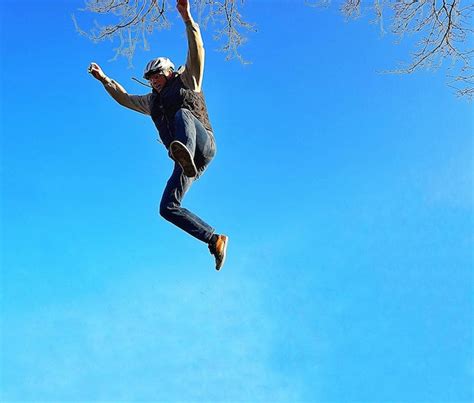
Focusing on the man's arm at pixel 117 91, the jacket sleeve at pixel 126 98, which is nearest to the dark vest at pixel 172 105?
the jacket sleeve at pixel 126 98

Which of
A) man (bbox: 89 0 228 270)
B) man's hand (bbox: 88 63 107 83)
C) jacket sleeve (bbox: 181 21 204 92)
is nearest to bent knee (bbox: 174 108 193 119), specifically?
man (bbox: 89 0 228 270)

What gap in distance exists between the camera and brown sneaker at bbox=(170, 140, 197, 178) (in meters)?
3.52

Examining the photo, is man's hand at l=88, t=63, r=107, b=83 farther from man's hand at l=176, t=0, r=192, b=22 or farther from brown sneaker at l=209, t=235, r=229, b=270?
brown sneaker at l=209, t=235, r=229, b=270

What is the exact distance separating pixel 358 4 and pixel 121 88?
242 centimetres

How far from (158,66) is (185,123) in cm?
57

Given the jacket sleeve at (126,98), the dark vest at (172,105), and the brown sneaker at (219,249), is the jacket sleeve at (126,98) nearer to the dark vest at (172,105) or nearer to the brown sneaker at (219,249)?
the dark vest at (172,105)

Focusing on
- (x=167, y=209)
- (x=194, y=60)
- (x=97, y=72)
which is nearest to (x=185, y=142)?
(x=167, y=209)

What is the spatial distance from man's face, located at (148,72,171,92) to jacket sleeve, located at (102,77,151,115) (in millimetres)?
249

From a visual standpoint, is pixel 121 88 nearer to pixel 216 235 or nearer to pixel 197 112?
pixel 197 112

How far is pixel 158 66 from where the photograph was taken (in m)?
4.00

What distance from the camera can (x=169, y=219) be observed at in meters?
3.84

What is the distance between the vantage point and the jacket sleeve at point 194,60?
12.2ft

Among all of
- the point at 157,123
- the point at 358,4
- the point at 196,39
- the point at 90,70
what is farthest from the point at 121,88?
the point at 358,4

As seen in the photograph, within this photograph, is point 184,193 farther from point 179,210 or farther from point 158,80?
point 158,80
